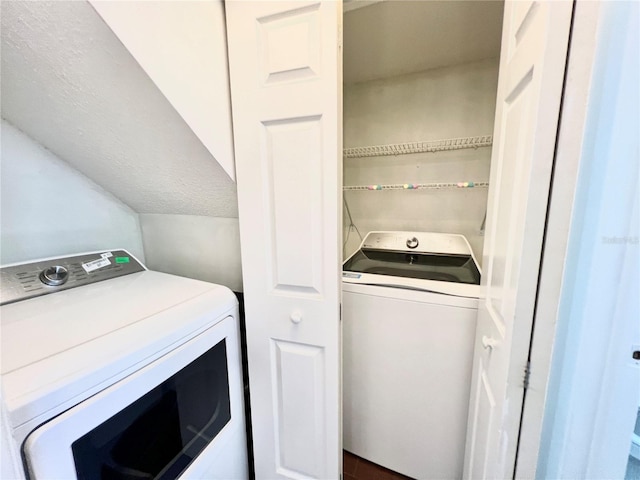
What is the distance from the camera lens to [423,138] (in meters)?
1.86

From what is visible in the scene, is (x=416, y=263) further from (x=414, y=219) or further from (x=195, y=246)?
(x=195, y=246)

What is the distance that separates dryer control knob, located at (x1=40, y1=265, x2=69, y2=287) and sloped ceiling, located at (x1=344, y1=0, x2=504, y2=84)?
176 cm

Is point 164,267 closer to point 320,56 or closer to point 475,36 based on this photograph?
point 320,56

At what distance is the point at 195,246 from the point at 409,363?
128 cm

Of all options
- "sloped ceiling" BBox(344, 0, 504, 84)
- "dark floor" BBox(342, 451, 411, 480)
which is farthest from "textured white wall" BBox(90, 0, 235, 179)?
"dark floor" BBox(342, 451, 411, 480)

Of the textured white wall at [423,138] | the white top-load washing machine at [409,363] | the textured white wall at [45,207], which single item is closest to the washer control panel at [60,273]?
the textured white wall at [45,207]

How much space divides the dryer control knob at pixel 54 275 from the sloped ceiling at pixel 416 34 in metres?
1.76

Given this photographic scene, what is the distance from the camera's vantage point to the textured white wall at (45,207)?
1.04m

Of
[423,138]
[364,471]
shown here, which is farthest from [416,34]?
[364,471]

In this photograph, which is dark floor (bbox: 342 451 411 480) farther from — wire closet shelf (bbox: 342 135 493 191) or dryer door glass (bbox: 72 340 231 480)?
wire closet shelf (bbox: 342 135 493 191)

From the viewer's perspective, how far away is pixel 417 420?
1.26 m

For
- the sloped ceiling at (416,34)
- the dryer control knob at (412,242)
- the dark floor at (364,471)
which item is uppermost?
the sloped ceiling at (416,34)

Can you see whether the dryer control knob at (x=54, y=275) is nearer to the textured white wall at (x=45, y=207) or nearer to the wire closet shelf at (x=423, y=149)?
the textured white wall at (x=45, y=207)

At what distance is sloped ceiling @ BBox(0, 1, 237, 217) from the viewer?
0.66 metres
